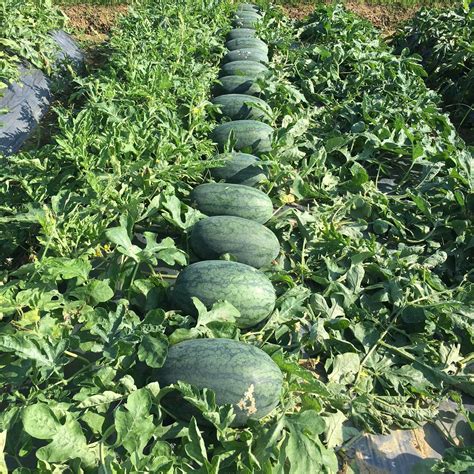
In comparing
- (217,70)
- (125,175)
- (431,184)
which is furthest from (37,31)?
(431,184)

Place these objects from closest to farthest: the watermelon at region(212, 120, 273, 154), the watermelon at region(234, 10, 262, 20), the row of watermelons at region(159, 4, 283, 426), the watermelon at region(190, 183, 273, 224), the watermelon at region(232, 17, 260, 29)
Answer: the row of watermelons at region(159, 4, 283, 426)
the watermelon at region(190, 183, 273, 224)
the watermelon at region(212, 120, 273, 154)
the watermelon at region(232, 17, 260, 29)
the watermelon at region(234, 10, 262, 20)

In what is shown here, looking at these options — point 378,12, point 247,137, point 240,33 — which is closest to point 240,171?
point 247,137

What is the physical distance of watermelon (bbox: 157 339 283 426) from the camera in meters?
1.93

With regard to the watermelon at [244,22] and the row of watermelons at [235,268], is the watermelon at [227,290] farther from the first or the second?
the watermelon at [244,22]

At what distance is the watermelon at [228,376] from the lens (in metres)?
1.93

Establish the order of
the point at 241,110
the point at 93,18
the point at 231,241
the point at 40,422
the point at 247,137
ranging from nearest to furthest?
the point at 40,422
the point at 231,241
the point at 247,137
the point at 241,110
the point at 93,18

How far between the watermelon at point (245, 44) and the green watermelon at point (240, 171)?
2692mm

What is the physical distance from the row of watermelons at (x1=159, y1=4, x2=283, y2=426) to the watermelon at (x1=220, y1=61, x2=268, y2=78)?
0.27 metres

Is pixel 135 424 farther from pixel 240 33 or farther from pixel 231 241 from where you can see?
pixel 240 33

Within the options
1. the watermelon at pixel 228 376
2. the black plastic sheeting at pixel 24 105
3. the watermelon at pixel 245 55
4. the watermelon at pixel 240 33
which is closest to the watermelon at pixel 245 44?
the watermelon at pixel 245 55

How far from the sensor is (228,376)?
1948 millimetres

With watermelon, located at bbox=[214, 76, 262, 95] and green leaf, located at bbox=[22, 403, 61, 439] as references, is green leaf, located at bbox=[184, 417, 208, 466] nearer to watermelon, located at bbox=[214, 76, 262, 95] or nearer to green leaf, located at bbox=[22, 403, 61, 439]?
green leaf, located at bbox=[22, 403, 61, 439]

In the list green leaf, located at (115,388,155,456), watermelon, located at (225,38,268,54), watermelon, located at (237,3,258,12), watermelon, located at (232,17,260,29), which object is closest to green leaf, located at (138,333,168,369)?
green leaf, located at (115,388,155,456)

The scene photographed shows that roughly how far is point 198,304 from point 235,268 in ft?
1.17
